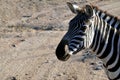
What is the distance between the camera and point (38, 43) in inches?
474

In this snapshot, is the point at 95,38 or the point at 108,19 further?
the point at 108,19

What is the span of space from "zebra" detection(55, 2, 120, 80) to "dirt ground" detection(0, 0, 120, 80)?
2.63m

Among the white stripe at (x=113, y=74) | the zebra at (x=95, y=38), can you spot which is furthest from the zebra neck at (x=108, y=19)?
the white stripe at (x=113, y=74)

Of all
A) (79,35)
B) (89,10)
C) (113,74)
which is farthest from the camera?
(113,74)

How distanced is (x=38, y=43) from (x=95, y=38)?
19.5 feet

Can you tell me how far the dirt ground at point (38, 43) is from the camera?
9.41 metres

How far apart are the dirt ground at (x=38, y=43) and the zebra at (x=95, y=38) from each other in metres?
2.63

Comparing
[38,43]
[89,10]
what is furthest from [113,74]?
[38,43]

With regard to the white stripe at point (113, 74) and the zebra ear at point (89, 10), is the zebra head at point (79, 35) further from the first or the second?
the white stripe at point (113, 74)

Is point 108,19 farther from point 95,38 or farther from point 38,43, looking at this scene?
point 38,43

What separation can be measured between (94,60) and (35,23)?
5312 mm

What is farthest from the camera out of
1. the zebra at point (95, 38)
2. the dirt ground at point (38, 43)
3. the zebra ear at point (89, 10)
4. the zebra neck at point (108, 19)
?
the dirt ground at point (38, 43)

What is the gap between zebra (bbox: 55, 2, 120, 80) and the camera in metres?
6.19

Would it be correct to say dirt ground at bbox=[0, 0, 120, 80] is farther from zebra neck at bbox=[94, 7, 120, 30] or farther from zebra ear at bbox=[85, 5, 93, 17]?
zebra ear at bbox=[85, 5, 93, 17]
